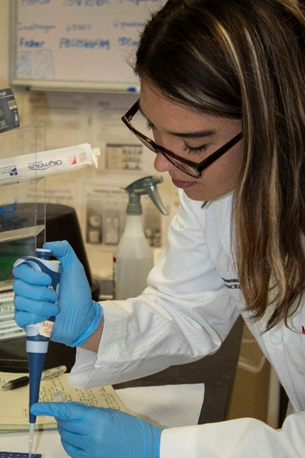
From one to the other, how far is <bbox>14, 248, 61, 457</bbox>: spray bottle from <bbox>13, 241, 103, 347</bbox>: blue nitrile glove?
10 mm

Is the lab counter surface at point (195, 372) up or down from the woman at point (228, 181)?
down

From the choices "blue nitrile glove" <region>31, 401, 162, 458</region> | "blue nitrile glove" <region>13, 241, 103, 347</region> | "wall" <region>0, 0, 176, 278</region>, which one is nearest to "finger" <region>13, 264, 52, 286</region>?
"blue nitrile glove" <region>13, 241, 103, 347</region>

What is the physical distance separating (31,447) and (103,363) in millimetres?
235

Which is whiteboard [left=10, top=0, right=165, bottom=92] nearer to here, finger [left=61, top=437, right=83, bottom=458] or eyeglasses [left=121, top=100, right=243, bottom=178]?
eyeglasses [left=121, top=100, right=243, bottom=178]

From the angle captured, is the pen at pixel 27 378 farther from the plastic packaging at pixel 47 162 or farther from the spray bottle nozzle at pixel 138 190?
the spray bottle nozzle at pixel 138 190

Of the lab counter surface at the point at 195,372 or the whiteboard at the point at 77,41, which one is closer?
the lab counter surface at the point at 195,372

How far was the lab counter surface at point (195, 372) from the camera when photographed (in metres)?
1.25

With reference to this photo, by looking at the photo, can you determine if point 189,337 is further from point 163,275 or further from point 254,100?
point 254,100

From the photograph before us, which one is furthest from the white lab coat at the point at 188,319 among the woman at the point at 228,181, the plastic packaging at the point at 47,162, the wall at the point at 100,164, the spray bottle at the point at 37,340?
the wall at the point at 100,164

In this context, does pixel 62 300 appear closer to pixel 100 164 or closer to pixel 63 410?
pixel 63 410

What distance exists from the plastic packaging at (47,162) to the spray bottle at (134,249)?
1.57 feet

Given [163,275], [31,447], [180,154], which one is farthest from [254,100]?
[31,447]

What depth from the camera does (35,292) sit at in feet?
3.46

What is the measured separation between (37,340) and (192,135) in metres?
0.41
